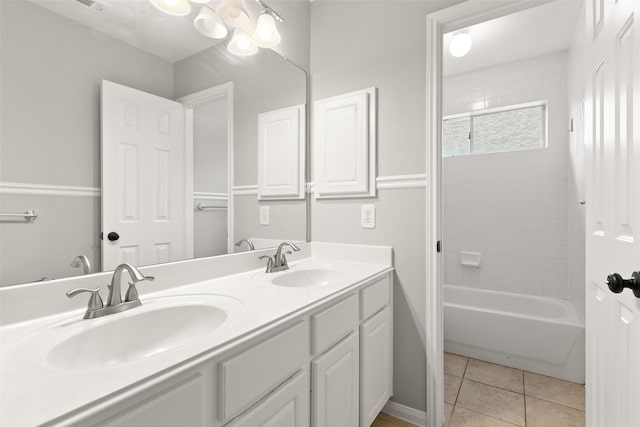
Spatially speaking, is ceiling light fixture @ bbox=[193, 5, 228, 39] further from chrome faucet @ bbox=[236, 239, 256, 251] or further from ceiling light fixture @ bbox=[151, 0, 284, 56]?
chrome faucet @ bbox=[236, 239, 256, 251]

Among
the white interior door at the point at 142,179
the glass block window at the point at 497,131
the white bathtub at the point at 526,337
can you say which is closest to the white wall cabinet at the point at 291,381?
the white interior door at the point at 142,179

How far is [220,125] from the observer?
1.43 m

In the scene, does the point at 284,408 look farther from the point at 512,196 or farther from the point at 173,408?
the point at 512,196

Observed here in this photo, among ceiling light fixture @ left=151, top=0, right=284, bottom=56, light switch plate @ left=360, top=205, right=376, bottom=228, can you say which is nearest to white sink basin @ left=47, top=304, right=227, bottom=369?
light switch plate @ left=360, top=205, right=376, bottom=228

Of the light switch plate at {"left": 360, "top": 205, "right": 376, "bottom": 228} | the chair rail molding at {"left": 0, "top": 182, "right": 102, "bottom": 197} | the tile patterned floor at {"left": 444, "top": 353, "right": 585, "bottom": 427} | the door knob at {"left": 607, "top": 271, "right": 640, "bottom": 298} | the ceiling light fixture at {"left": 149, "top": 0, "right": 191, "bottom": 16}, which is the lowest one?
the tile patterned floor at {"left": 444, "top": 353, "right": 585, "bottom": 427}

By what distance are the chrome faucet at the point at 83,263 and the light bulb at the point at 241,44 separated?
1109 millimetres

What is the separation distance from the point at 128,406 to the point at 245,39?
1.59m

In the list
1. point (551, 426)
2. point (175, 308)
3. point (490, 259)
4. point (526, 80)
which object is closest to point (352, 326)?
point (175, 308)

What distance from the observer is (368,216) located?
176 centimetres

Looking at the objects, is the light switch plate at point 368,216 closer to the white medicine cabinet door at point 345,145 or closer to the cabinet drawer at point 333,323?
the white medicine cabinet door at point 345,145

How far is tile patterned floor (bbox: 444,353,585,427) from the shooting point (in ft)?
5.50

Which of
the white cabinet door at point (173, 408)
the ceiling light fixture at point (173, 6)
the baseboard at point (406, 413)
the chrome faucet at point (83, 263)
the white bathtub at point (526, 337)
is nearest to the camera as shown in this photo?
the white cabinet door at point (173, 408)

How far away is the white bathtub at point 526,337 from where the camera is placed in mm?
2061

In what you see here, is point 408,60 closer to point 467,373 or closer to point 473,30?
point 473,30
